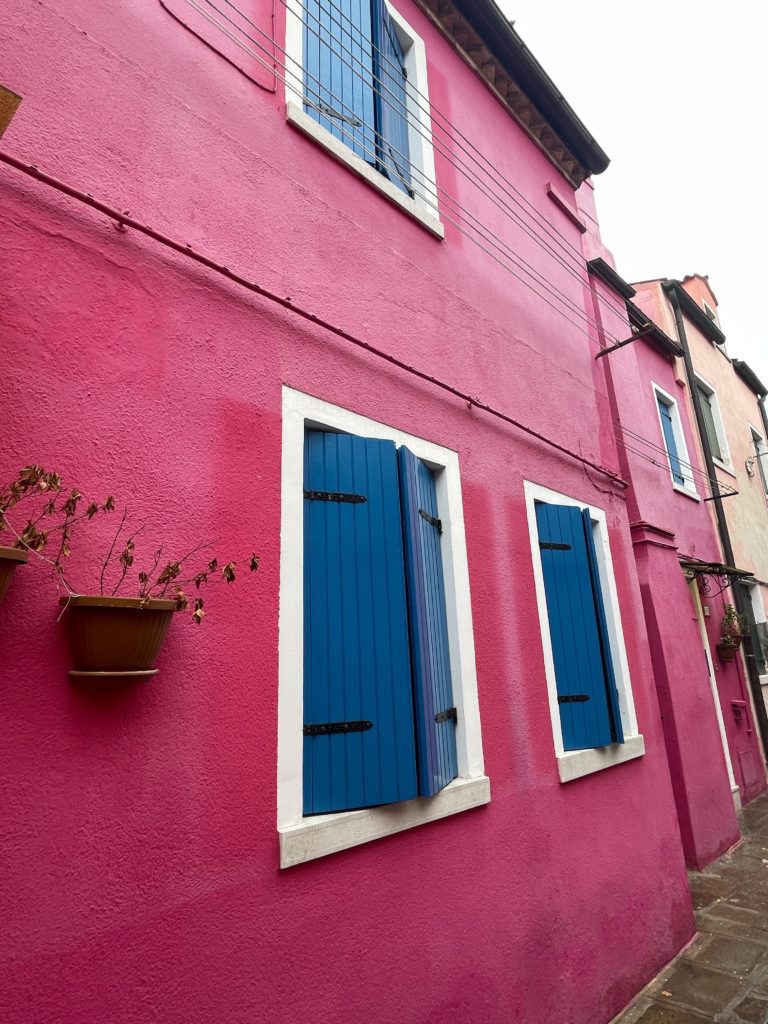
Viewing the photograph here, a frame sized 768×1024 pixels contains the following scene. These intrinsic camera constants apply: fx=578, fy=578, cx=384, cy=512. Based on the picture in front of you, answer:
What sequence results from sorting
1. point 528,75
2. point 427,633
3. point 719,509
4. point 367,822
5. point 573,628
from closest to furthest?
point 367,822
point 427,633
point 573,628
point 528,75
point 719,509

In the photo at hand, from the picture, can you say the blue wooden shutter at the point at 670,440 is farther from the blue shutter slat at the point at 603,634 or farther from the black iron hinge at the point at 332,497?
the black iron hinge at the point at 332,497

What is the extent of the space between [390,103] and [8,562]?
4.41 metres

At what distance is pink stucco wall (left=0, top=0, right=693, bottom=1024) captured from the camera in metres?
1.86

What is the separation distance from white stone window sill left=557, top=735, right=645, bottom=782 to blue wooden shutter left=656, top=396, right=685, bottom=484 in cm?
515

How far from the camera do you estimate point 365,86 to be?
4199 mm

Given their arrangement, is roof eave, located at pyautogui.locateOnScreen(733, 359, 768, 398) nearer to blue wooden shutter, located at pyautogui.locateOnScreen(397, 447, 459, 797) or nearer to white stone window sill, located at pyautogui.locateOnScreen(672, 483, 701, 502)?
white stone window sill, located at pyautogui.locateOnScreen(672, 483, 701, 502)

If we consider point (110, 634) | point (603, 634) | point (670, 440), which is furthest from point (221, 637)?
point (670, 440)

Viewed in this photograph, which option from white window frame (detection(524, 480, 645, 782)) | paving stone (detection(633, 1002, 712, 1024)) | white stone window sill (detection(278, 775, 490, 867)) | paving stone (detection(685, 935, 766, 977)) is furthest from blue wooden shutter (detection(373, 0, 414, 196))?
paving stone (detection(685, 935, 766, 977))

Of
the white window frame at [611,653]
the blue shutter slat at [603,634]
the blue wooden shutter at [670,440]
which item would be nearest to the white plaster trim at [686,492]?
the blue wooden shutter at [670,440]

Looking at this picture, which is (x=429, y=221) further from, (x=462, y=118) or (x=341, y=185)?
(x=462, y=118)

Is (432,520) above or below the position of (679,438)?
below

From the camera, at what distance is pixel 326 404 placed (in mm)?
3066

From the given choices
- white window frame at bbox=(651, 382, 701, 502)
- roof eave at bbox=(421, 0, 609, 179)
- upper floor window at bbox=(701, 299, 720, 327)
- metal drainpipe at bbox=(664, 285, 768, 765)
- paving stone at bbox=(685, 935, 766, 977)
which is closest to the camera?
paving stone at bbox=(685, 935, 766, 977)

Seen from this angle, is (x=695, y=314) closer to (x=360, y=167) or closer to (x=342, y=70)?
(x=342, y=70)
